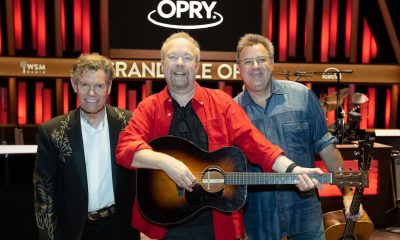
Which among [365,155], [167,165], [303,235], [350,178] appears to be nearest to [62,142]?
[167,165]

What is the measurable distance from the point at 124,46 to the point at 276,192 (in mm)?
5690

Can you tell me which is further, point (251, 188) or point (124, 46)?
point (124, 46)

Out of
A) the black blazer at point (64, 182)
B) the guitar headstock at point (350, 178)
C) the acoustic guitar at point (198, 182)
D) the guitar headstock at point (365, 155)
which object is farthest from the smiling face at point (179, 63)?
the guitar headstock at point (365, 155)

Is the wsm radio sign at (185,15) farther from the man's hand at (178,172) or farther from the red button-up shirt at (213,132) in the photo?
the man's hand at (178,172)

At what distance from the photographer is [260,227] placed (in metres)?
2.51

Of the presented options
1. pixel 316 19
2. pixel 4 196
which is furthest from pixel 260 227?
pixel 316 19

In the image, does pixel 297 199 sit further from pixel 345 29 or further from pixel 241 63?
pixel 345 29

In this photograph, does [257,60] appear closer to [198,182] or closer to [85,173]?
[198,182]

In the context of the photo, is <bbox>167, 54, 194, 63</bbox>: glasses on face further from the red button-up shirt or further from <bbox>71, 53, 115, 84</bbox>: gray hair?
<bbox>71, 53, 115, 84</bbox>: gray hair

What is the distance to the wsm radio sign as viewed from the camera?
25.0 feet

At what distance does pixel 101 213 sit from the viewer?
2363 mm

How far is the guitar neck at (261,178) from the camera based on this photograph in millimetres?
2201

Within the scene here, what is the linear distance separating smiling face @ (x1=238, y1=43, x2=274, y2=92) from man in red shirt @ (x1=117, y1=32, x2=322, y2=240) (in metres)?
0.31

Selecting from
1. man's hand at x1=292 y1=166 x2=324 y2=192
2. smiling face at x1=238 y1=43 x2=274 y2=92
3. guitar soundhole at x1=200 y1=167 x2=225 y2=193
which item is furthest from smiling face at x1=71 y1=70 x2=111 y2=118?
man's hand at x1=292 y1=166 x2=324 y2=192
